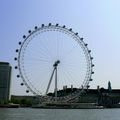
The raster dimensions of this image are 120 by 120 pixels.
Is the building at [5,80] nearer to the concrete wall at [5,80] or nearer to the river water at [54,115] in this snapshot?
the concrete wall at [5,80]

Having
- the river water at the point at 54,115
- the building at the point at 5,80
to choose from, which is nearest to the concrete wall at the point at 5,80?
the building at the point at 5,80

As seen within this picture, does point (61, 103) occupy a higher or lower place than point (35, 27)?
lower

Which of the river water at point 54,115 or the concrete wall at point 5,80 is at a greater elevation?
the concrete wall at point 5,80

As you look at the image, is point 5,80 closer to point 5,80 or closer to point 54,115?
point 5,80

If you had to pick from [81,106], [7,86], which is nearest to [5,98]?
[7,86]

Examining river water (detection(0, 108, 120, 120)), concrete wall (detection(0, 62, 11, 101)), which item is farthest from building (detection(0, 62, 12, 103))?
river water (detection(0, 108, 120, 120))

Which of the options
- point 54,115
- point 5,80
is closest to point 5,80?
point 5,80

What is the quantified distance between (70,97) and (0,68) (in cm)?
5941

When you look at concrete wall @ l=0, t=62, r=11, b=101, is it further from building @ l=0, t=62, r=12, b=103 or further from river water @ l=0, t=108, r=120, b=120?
river water @ l=0, t=108, r=120, b=120

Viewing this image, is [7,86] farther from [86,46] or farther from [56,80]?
[86,46]

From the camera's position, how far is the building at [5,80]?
177 metres

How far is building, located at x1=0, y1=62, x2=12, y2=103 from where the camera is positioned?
177 m

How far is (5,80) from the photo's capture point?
178 metres

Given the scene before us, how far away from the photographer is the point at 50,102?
4934 inches
